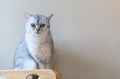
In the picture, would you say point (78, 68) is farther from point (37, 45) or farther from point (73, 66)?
point (37, 45)

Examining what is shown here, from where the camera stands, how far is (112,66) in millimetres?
1916

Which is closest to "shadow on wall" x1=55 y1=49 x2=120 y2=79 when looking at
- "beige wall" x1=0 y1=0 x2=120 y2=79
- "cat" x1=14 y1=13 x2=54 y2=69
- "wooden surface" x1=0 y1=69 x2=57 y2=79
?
"beige wall" x1=0 y1=0 x2=120 y2=79

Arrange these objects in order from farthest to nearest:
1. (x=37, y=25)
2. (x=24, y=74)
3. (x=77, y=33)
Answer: (x=77, y=33) → (x=37, y=25) → (x=24, y=74)

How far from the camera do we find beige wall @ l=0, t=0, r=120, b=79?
180 cm

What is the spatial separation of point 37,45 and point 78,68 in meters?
0.49

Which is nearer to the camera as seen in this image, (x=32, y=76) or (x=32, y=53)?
(x=32, y=76)

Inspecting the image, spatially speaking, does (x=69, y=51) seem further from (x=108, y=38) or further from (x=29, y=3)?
(x=29, y=3)

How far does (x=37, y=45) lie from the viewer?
5.15 feet

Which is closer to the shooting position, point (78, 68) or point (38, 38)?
point (38, 38)

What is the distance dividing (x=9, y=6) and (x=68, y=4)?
1.41 feet

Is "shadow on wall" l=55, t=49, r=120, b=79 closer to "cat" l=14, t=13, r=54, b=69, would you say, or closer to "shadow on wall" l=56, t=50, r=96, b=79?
"shadow on wall" l=56, t=50, r=96, b=79

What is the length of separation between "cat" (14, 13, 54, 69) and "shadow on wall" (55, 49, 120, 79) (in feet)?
0.88

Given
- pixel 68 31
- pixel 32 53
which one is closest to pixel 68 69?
pixel 68 31

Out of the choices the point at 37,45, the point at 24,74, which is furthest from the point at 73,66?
the point at 24,74
